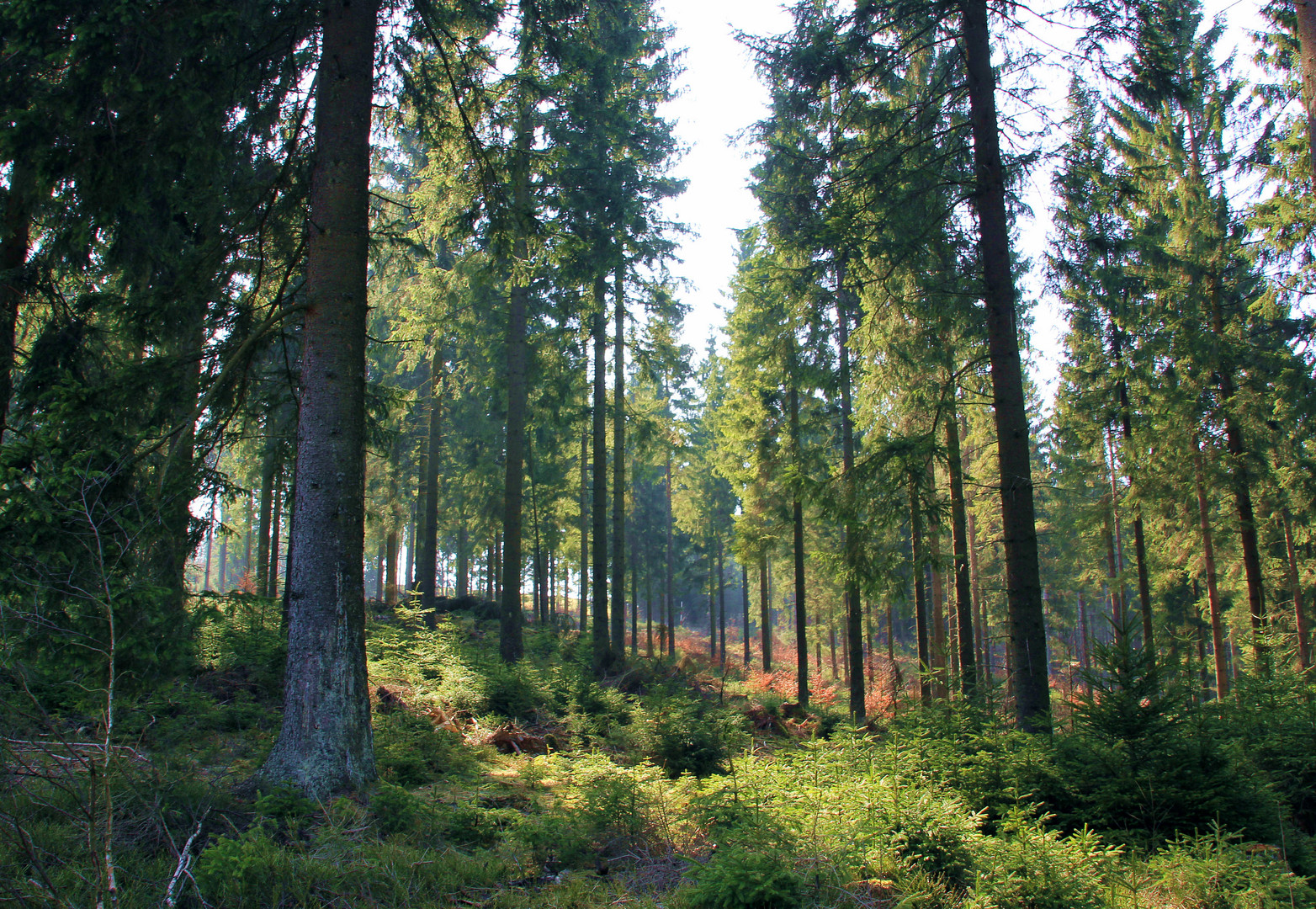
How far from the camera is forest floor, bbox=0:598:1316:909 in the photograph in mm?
3645

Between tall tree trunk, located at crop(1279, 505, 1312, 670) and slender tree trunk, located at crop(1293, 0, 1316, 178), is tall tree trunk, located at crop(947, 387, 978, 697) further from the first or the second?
tall tree trunk, located at crop(1279, 505, 1312, 670)

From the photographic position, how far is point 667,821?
5.27 meters

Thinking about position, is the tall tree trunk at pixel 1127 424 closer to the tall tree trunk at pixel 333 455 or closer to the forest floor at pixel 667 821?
the forest floor at pixel 667 821

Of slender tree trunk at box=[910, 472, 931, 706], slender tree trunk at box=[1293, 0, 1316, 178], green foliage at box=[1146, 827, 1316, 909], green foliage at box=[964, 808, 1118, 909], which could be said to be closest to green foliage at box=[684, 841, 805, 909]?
green foliage at box=[964, 808, 1118, 909]

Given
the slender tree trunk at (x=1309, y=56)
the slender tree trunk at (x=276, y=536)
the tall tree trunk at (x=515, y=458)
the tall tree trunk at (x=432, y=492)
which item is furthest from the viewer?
the tall tree trunk at (x=432, y=492)

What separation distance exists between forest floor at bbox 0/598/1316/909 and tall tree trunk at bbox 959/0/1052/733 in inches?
47.7

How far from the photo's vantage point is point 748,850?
3969 millimetres

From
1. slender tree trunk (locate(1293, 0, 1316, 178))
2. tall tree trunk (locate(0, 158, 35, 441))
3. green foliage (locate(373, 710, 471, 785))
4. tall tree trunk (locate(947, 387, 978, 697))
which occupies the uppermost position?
slender tree trunk (locate(1293, 0, 1316, 178))

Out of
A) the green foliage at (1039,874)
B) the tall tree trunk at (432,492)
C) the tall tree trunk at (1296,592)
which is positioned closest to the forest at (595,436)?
the green foliage at (1039,874)

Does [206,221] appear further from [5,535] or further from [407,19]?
[5,535]

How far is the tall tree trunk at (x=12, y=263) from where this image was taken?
642 cm

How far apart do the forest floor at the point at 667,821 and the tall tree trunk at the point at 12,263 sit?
10.3ft

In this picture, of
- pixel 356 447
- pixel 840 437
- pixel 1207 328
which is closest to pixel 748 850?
pixel 356 447

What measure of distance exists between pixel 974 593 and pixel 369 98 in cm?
3122
